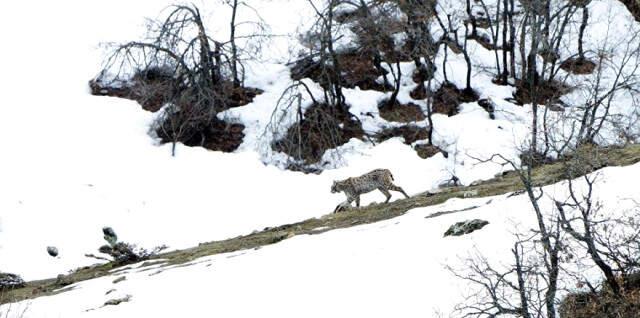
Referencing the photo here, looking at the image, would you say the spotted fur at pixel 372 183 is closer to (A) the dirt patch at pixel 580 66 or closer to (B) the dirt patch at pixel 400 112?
(B) the dirt patch at pixel 400 112

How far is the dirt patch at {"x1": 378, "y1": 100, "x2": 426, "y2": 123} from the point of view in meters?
28.1

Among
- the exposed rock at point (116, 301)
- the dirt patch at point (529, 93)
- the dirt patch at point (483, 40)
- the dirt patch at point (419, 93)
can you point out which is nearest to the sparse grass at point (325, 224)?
the exposed rock at point (116, 301)

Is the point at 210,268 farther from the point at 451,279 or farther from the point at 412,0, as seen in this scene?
the point at 412,0

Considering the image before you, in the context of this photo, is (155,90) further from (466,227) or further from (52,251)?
(466,227)

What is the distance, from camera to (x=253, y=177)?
23766mm

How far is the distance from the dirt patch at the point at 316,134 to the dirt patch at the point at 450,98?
372cm

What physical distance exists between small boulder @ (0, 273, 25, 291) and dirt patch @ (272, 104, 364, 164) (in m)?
10.3

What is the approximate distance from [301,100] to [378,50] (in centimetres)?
467

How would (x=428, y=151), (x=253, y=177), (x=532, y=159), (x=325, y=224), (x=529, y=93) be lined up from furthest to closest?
(x=529, y=93), (x=428, y=151), (x=253, y=177), (x=325, y=224), (x=532, y=159)

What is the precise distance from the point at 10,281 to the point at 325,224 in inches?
280

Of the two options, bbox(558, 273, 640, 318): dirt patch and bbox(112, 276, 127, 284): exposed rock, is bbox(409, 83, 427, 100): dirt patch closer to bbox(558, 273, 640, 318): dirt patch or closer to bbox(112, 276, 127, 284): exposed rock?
bbox(112, 276, 127, 284): exposed rock

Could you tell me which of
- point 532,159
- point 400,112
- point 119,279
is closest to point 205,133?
point 400,112

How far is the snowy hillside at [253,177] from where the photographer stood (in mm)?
10398

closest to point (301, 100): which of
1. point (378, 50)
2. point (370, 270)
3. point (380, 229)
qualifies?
point (378, 50)
